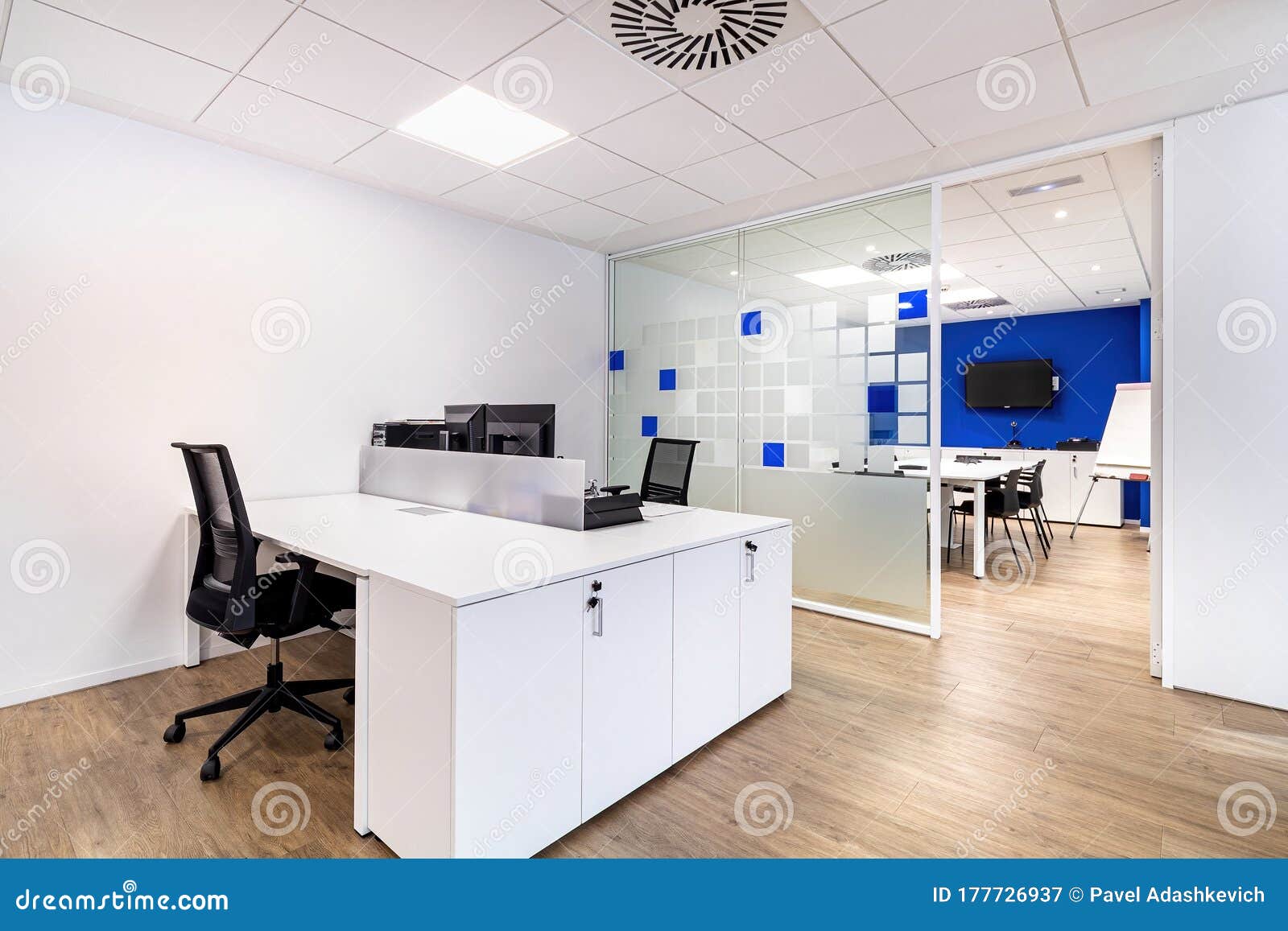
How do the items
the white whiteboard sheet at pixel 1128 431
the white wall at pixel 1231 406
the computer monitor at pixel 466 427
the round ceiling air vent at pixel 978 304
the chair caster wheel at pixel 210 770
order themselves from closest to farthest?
the chair caster wheel at pixel 210 770
the white wall at pixel 1231 406
the computer monitor at pixel 466 427
the white whiteboard sheet at pixel 1128 431
the round ceiling air vent at pixel 978 304

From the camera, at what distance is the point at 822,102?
9.64ft

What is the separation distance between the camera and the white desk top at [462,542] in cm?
183

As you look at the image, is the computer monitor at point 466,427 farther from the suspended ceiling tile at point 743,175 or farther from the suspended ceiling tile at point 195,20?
the suspended ceiling tile at point 743,175

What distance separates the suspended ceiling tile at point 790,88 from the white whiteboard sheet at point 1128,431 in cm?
600

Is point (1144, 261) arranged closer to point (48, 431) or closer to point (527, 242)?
point (527, 242)

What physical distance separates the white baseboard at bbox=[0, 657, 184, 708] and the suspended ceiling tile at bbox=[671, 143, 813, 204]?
12.8 ft

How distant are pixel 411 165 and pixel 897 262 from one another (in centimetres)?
300

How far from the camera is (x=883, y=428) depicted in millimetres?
3994

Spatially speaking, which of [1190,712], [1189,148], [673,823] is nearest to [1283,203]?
[1189,148]

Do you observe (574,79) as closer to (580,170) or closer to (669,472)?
(580,170)

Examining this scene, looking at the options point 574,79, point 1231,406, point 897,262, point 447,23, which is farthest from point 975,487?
point 447,23

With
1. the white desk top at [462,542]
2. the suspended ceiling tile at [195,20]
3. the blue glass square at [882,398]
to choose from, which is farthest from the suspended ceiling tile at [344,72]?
the blue glass square at [882,398]

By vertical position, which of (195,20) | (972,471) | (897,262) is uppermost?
(195,20)

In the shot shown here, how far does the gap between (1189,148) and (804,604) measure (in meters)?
3.21
